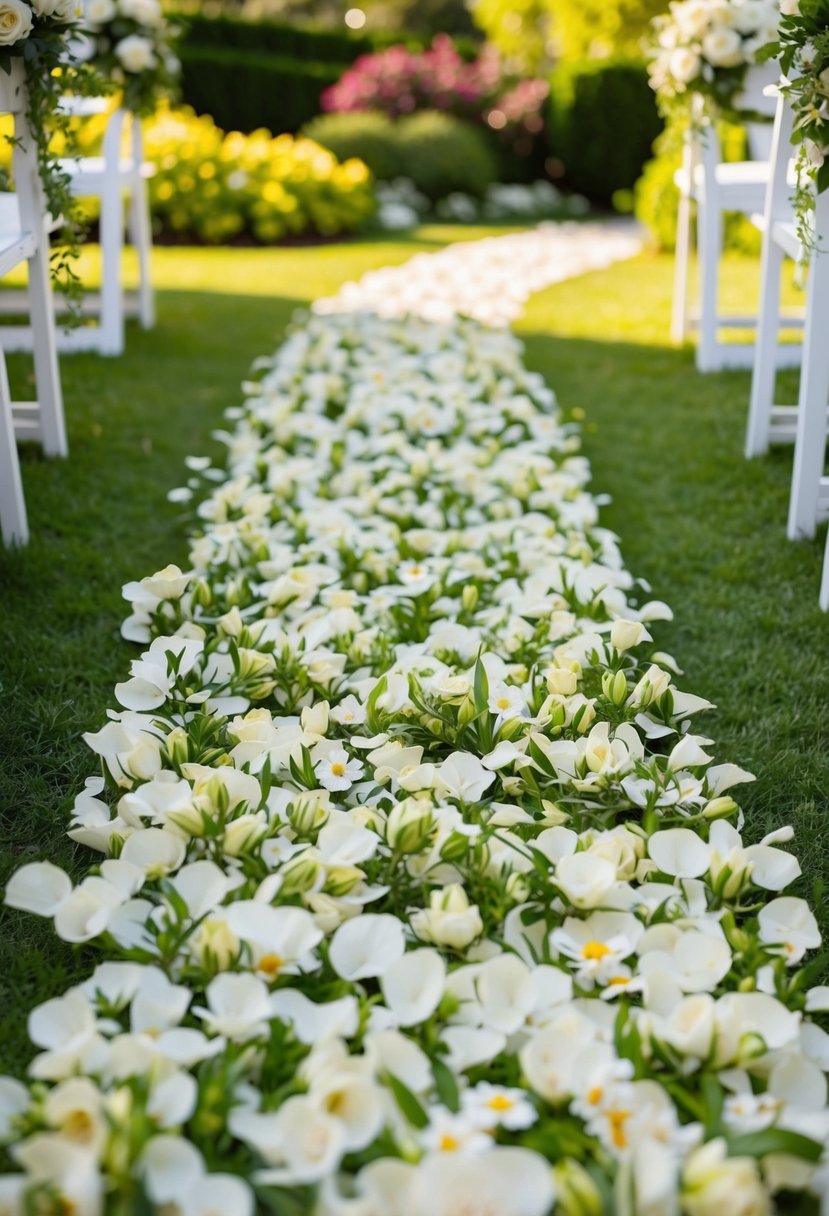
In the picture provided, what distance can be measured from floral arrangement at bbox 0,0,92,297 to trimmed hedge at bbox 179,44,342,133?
10042 mm

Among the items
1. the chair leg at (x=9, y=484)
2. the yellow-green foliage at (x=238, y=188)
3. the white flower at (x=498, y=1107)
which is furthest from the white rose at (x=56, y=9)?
the yellow-green foliage at (x=238, y=188)

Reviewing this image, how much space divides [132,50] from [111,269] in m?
0.88

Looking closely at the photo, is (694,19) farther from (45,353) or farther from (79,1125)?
(79,1125)

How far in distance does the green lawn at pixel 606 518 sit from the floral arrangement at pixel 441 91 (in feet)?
23.5

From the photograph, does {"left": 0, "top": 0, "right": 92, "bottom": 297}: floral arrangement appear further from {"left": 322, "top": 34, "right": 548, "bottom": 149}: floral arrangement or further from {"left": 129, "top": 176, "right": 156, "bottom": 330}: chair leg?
{"left": 322, "top": 34, "right": 548, "bottom": 149}: floral arrangement

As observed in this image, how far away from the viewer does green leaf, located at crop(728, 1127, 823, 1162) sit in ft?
3.52

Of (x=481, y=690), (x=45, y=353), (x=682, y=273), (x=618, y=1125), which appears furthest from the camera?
(x=682, y=273)

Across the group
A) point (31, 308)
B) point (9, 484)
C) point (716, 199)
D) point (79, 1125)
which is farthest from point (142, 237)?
point (79, 1125)

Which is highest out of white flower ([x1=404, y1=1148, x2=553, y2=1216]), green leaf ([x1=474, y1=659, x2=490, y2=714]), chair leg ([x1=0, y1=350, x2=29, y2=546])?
chair leg ([x1=0, y1=350, x2=29, y2=546])

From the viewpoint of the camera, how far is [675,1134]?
1082 millimetres

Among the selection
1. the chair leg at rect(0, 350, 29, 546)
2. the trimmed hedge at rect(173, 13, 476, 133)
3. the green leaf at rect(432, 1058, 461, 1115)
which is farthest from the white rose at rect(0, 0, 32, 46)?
the trimmed hedge at rect(173, 13, 476, 133)

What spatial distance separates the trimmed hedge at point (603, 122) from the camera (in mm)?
11609

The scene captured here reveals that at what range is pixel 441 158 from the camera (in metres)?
11.0

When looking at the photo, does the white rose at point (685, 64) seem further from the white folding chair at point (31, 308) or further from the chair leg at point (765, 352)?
the white folding chair at point (31, 308)
